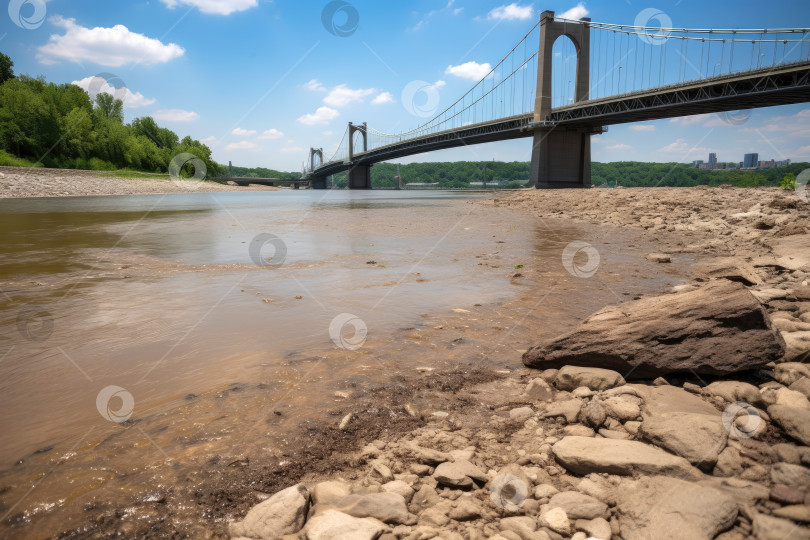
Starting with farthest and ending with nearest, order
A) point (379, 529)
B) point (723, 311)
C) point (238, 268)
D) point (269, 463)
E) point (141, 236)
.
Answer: point (141, 236) < point (238, 268) < point (723, 311) < point (269, 463) < point (379, 529)

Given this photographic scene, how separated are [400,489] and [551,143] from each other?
48.9 m

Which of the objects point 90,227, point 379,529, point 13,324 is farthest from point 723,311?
point 90,227

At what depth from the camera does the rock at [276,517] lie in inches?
71.9

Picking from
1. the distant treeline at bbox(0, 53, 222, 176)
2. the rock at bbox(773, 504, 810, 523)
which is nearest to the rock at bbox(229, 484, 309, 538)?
the rock at bbox(773, 504, 810, 523)

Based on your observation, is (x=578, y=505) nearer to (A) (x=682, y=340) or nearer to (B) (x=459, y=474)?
(B) (x=459, y=474)

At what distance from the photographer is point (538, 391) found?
3027 mm

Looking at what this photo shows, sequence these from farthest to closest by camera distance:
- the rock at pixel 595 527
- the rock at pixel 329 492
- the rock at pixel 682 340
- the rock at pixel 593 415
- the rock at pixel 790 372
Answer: the rock at pixel 682 340 → the rock at pixel 790 372 → the rock at pixel 593 415 → the rock at pixel 329 492 → the rock at pixel 595 527

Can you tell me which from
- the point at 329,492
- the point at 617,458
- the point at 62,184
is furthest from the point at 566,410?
the point at 62,184

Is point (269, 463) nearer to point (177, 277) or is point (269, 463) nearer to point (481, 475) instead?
point (481, 475)

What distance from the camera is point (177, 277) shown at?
268 inches

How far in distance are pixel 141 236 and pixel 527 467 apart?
42.1ft

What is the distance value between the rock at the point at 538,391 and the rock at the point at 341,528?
1518 mm

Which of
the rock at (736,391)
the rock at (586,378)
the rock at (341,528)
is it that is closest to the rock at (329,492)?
the rock at (341,528)

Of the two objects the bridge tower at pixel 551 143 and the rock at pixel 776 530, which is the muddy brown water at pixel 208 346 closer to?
the rock at pixel 776 530
